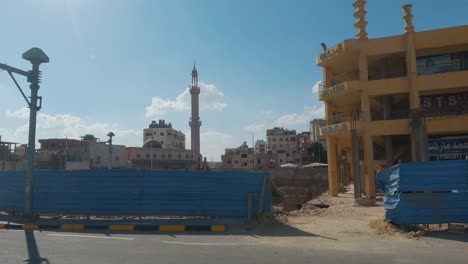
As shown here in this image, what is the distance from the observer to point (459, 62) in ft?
89.5

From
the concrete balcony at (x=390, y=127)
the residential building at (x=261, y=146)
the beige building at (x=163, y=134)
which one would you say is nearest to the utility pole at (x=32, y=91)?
the concrete balcony at (x=390, y=127)

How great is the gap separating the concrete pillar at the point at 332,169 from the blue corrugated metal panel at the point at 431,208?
1952cm

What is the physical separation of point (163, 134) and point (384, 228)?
113 m

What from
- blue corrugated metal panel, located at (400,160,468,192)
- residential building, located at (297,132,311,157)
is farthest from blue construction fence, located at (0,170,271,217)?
residential building, located at (297,132,311,157)

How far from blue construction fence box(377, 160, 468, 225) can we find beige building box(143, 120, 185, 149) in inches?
4297

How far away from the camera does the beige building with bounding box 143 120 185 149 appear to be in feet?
397

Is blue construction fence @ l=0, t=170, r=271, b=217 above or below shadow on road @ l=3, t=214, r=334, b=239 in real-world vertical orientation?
above

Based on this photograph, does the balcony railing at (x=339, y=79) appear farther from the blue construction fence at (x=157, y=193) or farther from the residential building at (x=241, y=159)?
the residential building at (x=241, y=159)

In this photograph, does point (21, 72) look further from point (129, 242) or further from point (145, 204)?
point (129, 242)

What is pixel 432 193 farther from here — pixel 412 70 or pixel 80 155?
pixel 80 155

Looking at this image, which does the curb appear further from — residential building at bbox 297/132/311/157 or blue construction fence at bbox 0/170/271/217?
residential building at bbox 297/132/311/157

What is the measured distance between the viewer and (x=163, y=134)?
122688mm

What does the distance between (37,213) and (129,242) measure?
6.55 metres

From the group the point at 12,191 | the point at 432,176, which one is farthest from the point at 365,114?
the point at 12,191
